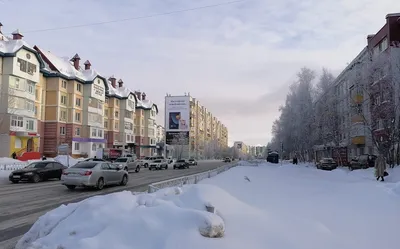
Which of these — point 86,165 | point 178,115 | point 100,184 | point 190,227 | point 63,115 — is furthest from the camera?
point 178,115

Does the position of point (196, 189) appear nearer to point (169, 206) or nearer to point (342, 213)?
point (169, 206)

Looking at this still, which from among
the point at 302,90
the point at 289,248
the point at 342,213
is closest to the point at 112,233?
the point at 289,248

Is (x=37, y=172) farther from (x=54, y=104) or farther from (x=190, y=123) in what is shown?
(x=190, y=123)

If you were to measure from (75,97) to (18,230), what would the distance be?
57906mm

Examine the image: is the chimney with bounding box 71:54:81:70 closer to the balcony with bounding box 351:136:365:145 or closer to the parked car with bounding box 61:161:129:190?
the balcony with bounding box 351:136:365:145

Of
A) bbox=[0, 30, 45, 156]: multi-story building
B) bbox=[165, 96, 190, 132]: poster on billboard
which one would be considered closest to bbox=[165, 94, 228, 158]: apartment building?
bbox=[165, 96, 190, 132]: poster on billboard

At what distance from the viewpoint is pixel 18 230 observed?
26.7 feet

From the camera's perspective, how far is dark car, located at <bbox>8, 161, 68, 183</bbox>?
875 inches

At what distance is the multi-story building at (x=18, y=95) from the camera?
4628cm

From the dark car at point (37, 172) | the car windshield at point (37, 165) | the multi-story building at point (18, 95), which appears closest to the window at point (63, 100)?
the multi-story building at point (18, 95)

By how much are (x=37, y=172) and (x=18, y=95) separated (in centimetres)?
3018

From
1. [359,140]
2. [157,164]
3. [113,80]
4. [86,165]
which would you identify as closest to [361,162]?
[359,140]

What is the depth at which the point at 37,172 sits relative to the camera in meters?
22.8

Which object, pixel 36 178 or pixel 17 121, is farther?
pixel 17 121
